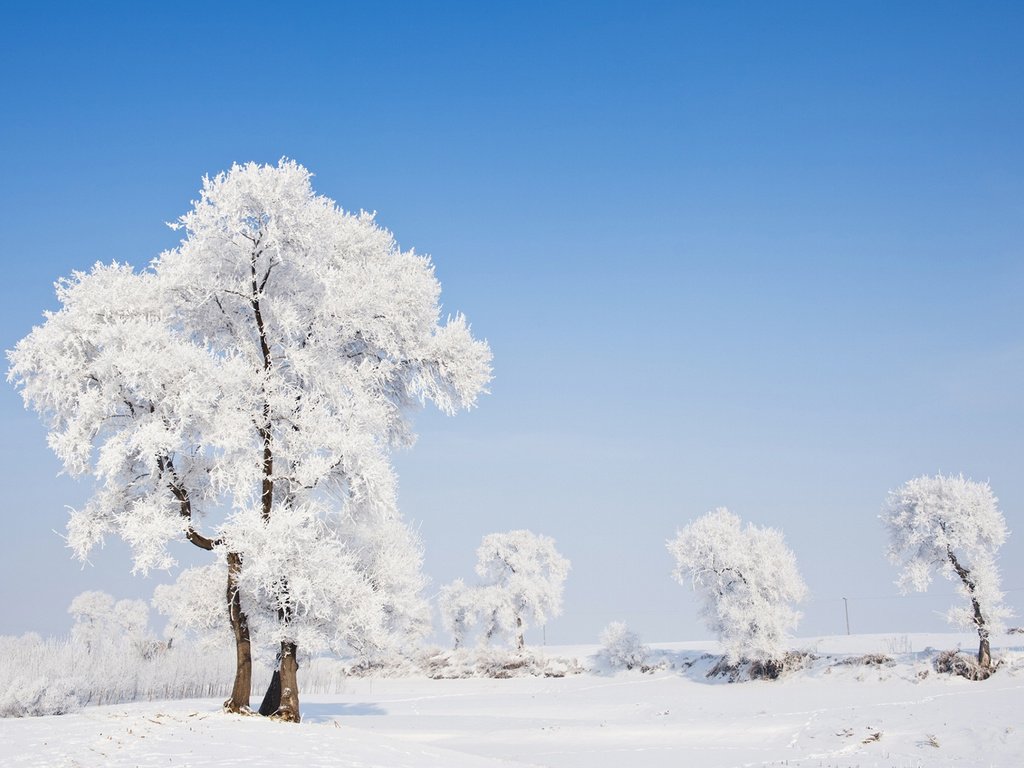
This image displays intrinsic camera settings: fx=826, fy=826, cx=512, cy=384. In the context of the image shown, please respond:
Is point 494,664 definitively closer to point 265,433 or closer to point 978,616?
point 978,616

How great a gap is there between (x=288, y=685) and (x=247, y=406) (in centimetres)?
608

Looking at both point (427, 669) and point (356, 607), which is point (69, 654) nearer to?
point (356, 607)

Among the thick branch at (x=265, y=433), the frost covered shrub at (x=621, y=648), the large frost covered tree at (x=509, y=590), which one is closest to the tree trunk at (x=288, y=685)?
the thick branch at (x=265, y=433)

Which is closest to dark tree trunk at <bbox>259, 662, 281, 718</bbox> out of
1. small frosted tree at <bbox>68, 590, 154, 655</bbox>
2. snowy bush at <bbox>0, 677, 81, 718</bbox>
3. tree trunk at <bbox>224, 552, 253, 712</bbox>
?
tree trunk at <bbox>224, 552, 253, 712</bbox>

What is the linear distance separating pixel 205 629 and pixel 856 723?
1662 centimetres

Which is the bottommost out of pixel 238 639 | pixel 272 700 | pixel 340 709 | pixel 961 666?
pixel 340 709

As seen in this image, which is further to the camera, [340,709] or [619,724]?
[340,709]

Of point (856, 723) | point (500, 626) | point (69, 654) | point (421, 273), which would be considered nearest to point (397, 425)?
point (421, 273)

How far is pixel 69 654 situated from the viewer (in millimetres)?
24531

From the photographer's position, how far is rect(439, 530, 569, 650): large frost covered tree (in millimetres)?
61938

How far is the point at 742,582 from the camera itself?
134 feet

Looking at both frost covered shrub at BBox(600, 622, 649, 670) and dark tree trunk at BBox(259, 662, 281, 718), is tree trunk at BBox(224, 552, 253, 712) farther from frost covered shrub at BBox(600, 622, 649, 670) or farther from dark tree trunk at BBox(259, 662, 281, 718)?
frost covered shrub at BBox(600, 622, 649, 670)

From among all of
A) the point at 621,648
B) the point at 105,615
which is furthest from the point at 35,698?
the point at 105,615

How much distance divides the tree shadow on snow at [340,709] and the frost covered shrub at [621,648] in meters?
19.5
